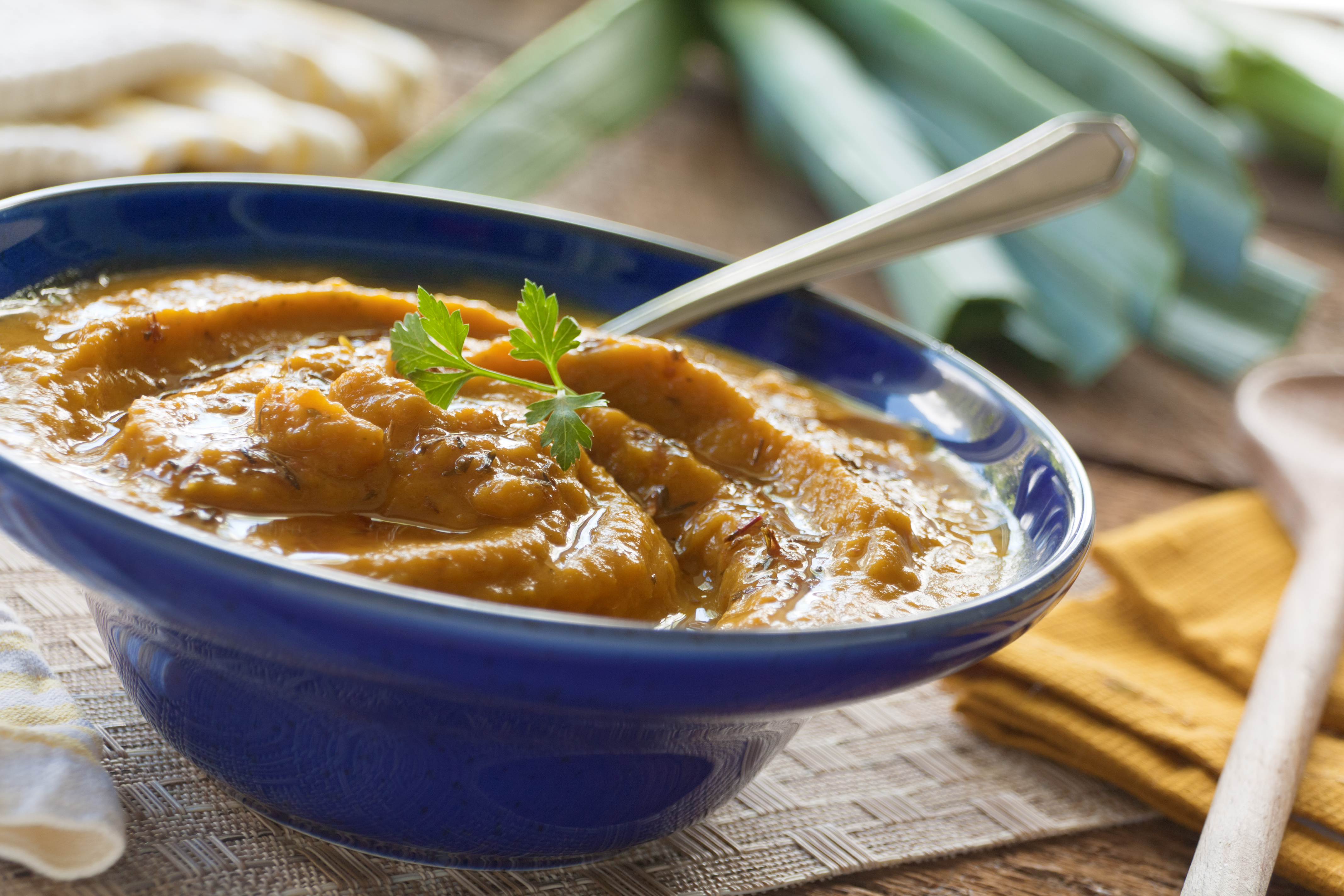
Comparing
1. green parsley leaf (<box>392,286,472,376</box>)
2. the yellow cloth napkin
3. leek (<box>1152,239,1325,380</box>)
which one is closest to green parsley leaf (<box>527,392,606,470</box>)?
green parsley leaf (<box>392,286,472,376</box>)

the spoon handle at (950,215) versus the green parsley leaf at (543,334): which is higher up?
the spoon handle at (950,215)

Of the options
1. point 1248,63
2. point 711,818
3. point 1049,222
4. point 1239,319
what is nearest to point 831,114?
point 1049,222

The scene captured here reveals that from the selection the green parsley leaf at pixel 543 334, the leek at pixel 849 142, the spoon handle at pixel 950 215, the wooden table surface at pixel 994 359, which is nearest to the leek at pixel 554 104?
the wooden table surface at pixel 994 359

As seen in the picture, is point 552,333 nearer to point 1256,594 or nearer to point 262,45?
point 1256,594

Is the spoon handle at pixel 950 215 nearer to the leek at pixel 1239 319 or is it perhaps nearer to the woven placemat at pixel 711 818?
the woven placemat at pixel 711 818

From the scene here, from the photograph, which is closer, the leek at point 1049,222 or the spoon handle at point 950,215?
the spoon handle at point 950,215

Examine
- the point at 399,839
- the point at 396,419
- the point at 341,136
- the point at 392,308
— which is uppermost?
the point at 341,136

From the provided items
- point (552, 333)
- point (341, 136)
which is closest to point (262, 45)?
point (341, 136)
